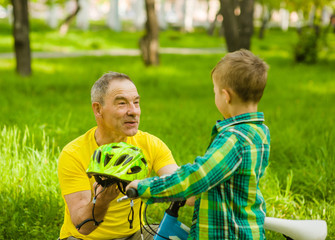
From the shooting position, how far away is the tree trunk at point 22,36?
10945mm

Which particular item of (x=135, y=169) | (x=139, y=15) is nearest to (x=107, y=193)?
(x=135, y=169)

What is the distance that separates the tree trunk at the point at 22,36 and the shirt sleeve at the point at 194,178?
32.2 ft

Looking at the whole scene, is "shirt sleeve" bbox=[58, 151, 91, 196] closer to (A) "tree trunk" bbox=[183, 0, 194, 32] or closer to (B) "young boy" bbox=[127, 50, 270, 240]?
(B) "young boy" bbox=[127, 50, 270, 240]

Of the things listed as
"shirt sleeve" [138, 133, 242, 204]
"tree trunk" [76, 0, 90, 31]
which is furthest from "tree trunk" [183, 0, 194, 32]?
"shirt sleeve" [138, 133, 242, 204]

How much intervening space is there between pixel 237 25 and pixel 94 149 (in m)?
5.18

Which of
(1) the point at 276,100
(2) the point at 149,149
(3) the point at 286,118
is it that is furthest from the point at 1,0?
(2) the point at 149,149

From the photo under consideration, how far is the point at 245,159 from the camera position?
81.0 inches

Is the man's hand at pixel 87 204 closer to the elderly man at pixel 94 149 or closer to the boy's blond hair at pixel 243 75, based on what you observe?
the elderly man at pixel 94 149

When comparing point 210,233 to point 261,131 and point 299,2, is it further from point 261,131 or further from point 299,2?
point 299,2

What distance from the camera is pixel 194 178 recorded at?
77.2 inches

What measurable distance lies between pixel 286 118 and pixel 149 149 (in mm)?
4799

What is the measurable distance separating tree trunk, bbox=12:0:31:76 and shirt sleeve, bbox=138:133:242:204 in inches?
387

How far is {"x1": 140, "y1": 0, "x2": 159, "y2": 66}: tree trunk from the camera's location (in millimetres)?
13258

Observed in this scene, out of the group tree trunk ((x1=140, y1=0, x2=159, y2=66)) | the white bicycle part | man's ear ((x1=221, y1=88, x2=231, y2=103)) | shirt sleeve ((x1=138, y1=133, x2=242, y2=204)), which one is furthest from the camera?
tree trunk ((x1=140, y1=0, x2=159, y2=66))
